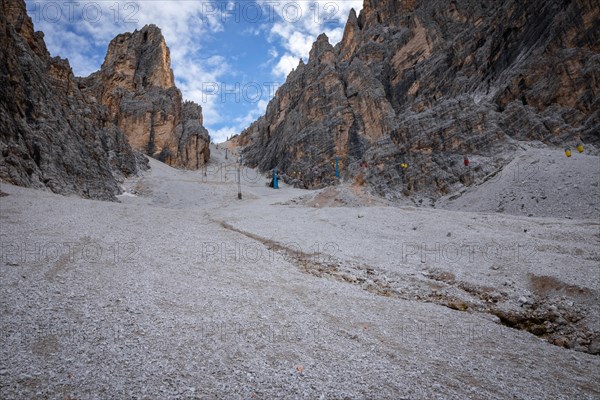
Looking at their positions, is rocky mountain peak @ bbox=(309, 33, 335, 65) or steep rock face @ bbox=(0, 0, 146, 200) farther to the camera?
rocky mountain peak @ bbox=(309, 33, 335, 65)

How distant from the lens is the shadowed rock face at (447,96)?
86.9 ft

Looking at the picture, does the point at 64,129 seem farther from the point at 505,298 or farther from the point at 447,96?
the point at 447,96

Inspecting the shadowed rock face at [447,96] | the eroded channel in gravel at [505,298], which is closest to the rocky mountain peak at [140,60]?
the shadowed rock face at [447,96]

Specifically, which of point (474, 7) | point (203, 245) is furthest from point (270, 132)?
point (203, 245)

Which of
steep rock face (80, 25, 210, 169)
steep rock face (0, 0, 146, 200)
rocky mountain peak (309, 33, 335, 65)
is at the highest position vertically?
rocky mountain peak (309, 33, 335, 65)

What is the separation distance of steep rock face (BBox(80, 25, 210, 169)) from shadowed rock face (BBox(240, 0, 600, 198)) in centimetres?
2224

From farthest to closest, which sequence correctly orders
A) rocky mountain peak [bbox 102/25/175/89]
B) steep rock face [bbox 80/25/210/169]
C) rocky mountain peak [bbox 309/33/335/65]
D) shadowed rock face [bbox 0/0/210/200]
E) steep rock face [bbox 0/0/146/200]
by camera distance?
rocky mountain peak [bbox 102/25/175/89] < rocky mountain peak [bbox 309/33/335/65] < steep rock face [bbox 80/25/210/169] < shadowed rock face [bbox 0/0/210/200] < steep rock face [bbox 0/0/146/200]

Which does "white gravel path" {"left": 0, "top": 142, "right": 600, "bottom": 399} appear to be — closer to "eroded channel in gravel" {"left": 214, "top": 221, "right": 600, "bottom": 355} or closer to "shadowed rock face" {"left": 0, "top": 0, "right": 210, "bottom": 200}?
"eroded channel in gravel" {"left": 214, "top": 221, "right": 600, "bottom": 355}

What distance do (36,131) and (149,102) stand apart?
56.1 m

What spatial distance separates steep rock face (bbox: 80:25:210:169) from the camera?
68.8 metres

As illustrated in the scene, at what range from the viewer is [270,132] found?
84.2 m

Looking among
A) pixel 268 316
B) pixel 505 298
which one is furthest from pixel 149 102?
pixel 505 298

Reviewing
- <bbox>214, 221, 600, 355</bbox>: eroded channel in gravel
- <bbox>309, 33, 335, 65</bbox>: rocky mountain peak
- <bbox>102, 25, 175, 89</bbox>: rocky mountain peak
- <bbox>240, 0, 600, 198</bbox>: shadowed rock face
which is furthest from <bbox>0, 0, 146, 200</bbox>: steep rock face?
<bbox>309, 33, 335, 65</bbox>: rocky mountain peak

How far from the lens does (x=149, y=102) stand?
71.4 meters
